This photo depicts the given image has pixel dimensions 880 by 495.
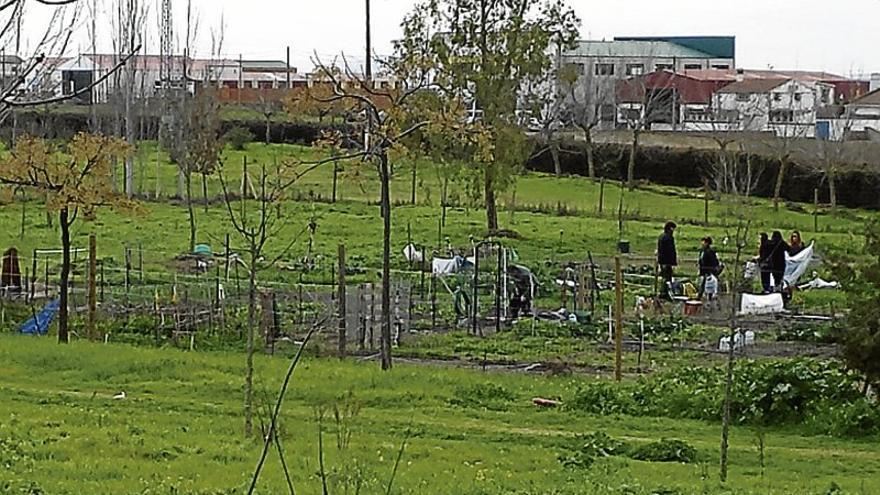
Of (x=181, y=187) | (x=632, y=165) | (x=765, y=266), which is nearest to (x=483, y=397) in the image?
(x=765, y=266)

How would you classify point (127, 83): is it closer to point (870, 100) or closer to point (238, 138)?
point (238, 138)

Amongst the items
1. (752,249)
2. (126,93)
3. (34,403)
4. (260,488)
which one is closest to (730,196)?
(752,249)

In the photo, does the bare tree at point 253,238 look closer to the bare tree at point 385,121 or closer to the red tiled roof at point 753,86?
the bare tree at point 385,121

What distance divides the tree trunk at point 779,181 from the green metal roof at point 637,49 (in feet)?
126

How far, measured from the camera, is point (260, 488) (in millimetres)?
9969

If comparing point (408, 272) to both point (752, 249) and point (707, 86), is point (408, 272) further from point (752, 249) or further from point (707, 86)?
point (707, 86)

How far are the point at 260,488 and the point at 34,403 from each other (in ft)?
21.2

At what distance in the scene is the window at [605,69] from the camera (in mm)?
80600

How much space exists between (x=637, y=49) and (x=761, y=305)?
8400cm

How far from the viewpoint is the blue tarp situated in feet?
75.4

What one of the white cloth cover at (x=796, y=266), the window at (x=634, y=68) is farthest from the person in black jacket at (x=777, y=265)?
the window at (x=634, y=68)

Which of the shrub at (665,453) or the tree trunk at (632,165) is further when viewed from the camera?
the tree trunk at (632,165)

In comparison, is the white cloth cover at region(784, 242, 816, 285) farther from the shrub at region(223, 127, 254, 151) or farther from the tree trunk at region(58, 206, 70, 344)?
the shrub at region(223, 127, 254, 151)

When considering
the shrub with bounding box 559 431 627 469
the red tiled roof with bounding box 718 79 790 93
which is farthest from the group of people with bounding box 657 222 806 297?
the red tiled roof with bounding box 718 79 790 93
